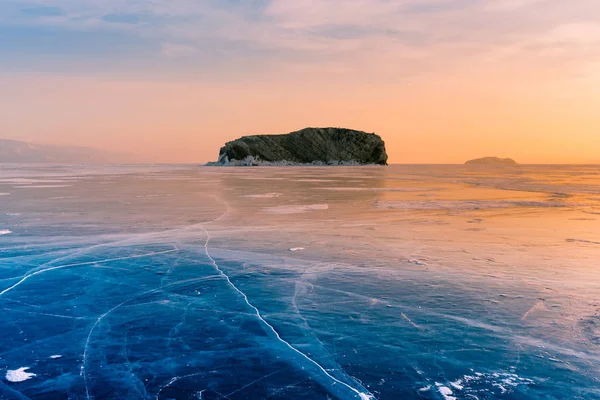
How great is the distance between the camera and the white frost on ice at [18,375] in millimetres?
3770

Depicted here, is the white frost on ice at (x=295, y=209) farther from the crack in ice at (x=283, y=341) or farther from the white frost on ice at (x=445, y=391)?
the white frost on ice at (x=445, y=391)

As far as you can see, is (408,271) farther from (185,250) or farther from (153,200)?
(153,200)

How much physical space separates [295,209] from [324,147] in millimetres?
159777

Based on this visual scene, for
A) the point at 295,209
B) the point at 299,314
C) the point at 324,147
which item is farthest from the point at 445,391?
the point at 324,147

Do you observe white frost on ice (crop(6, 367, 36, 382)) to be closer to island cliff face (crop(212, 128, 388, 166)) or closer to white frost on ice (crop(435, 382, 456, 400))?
white frost on ice (crop(435, 382, 456, 400))

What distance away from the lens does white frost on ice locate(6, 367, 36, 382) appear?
3.77 meters

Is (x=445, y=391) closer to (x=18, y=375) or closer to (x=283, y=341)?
(x=283, y=341)

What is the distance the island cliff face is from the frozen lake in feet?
497

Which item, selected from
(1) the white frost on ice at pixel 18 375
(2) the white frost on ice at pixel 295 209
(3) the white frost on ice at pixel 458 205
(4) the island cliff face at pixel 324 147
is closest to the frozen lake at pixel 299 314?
(1) the white frost on ice at pixel 18 375

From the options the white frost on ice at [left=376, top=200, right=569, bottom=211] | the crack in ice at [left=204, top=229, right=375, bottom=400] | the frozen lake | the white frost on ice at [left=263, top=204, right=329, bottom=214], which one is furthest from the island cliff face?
the crack in ice at [left=204, top=229, right=375, bottom=400]

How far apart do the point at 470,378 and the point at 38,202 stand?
686 inches

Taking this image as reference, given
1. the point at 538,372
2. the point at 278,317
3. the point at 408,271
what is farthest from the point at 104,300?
the point at 538,372

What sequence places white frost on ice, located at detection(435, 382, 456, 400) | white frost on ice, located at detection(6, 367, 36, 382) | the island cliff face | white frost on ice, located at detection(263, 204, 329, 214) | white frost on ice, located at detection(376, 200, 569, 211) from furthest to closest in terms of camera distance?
the island cliff face < white frost on ice, located at detection(376, 200, 569, 211) < white frost on ice, located at detection(263, 204, 329, 214) < white frost on ice, located at detection(6, 367, 36, 382) < white frost on ice, located at detection(435, 382, 456, 400)

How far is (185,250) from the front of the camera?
8.82 metres
